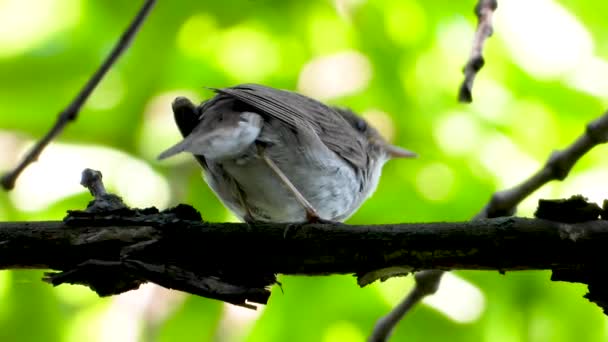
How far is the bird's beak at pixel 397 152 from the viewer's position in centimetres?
368

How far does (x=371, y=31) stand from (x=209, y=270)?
1895 millimetres

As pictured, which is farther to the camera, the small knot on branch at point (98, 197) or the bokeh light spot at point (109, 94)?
the bokeh light spot at point (109, 94)

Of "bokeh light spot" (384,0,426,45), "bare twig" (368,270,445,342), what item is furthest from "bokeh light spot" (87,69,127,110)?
"bare twig" (368,270,445,342)

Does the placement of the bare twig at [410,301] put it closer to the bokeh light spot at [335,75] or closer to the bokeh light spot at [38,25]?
the bokeh light spot at [335,75]

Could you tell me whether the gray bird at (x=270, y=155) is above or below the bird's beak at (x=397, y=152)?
below

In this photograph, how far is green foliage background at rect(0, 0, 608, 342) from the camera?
344 centimetres

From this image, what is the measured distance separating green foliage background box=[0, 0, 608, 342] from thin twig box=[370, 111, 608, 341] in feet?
2.67

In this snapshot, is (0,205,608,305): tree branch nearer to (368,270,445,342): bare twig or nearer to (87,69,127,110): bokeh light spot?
(368,270,445,342): bare twig

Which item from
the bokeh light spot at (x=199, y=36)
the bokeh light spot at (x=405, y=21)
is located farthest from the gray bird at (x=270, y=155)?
the bokeh light spot at (x=199, y=36)

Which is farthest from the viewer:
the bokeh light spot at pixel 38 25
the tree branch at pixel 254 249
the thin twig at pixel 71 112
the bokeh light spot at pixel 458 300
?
the bokeh light spot at pixel 38 25

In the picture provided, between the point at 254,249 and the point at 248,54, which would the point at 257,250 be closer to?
the point at 254,249

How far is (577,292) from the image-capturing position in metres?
3.37

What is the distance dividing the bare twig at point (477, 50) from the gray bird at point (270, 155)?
2.86 ft

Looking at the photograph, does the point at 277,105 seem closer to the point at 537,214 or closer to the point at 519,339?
the point at 537,214
